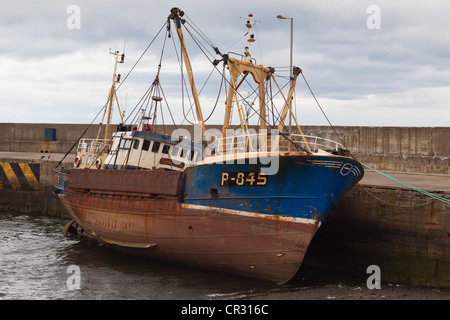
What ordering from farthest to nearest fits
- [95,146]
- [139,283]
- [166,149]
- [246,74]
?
[95,146] → [166,149] → [246,74] → [139,283]

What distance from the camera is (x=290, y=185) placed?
11.8 m

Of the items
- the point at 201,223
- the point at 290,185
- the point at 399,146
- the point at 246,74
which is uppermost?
the point at 246,74

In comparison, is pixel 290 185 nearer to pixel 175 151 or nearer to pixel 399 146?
pixel 175 151

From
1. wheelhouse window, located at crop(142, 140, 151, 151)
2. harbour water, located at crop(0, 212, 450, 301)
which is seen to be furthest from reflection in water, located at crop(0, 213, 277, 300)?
wheelhouse window, located at crop(142, 140, 151, 151)

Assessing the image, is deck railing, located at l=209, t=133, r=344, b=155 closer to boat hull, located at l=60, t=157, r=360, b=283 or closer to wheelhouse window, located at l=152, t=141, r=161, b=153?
boat hull, located at l=60, t=157, r=360, b=283

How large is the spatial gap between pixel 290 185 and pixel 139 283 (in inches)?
195

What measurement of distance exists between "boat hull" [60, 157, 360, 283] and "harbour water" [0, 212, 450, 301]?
19.4 inches

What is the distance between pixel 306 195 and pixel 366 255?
10.5 feet

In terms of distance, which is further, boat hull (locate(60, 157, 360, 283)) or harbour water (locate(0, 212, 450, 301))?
boat hull (locate(60, 157, 360, 283))

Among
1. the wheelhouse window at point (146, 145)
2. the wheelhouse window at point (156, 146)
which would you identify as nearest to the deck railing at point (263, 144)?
the wheelhouse window at point (156, 146)

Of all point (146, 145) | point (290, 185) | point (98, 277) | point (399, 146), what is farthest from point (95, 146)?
point (399, 146)

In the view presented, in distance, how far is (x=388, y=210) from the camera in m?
13.3

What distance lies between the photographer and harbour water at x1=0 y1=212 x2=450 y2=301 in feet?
37.3

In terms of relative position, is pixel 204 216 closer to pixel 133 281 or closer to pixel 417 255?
Answer: pixel 133 281
